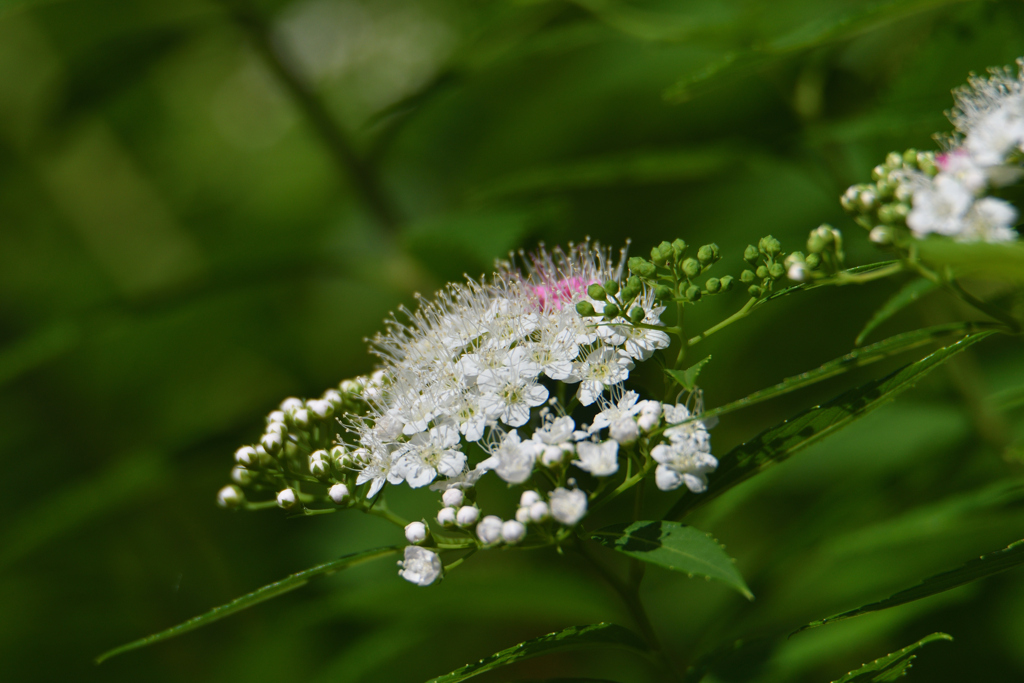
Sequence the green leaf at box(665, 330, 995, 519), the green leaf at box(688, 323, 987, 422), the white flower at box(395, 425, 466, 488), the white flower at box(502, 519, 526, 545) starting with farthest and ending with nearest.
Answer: the white flower at box(395, 425, 466, 488), the white flower at box(502, 519, 526, 545), the green leaf at box(665, 330, 995, 519), the green leaf at box(688, 323, 987, 422)

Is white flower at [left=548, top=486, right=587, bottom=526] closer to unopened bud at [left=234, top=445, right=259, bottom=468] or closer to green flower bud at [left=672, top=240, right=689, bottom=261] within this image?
green flower bud at [left=672, top=240, right=689, bottom=261]

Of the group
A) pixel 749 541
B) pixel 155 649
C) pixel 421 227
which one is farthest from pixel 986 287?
pixel 155 649

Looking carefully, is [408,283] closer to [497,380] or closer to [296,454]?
[296,454]

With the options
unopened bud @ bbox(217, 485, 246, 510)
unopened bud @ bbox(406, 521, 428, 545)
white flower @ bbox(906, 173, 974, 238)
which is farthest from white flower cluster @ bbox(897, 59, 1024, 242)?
unopened bud @ bbox(217, 485, 246, 510)

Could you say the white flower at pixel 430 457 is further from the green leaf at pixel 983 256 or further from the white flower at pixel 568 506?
the green leaf at pixel 983 256

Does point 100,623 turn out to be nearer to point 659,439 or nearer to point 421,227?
point 421,227
